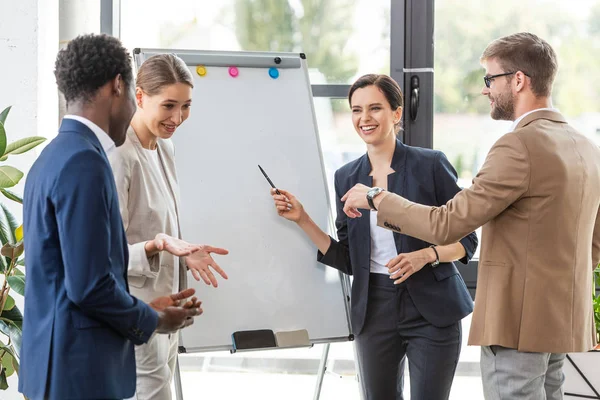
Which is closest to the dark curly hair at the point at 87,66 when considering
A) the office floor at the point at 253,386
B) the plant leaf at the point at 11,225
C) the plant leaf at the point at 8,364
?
the plant leaf at the point at 11,225

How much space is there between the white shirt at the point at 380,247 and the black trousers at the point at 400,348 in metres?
0.03

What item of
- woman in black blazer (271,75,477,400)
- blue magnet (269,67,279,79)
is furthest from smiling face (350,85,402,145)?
blue magnet (269,67,279,79)

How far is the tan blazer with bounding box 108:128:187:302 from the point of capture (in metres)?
1.82

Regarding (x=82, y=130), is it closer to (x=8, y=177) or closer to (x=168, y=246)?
(x=168, y=246)

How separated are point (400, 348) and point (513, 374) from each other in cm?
50

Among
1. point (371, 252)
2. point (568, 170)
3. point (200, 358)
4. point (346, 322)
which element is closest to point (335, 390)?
point (200, 358)

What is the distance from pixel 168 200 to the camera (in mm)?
1975

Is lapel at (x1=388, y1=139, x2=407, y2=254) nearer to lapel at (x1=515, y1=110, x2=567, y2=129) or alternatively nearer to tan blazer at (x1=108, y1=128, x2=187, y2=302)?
lapel at (x1=515, y1=110, x2=567, y2=129)

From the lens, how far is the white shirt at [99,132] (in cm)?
138

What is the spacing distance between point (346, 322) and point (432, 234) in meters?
0.70

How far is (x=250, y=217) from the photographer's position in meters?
2.47

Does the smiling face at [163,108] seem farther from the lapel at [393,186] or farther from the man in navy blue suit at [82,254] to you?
the lapel at [393,186]

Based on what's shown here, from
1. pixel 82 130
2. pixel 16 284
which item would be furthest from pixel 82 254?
pixel 16 284

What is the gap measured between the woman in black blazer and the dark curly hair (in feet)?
3.61
